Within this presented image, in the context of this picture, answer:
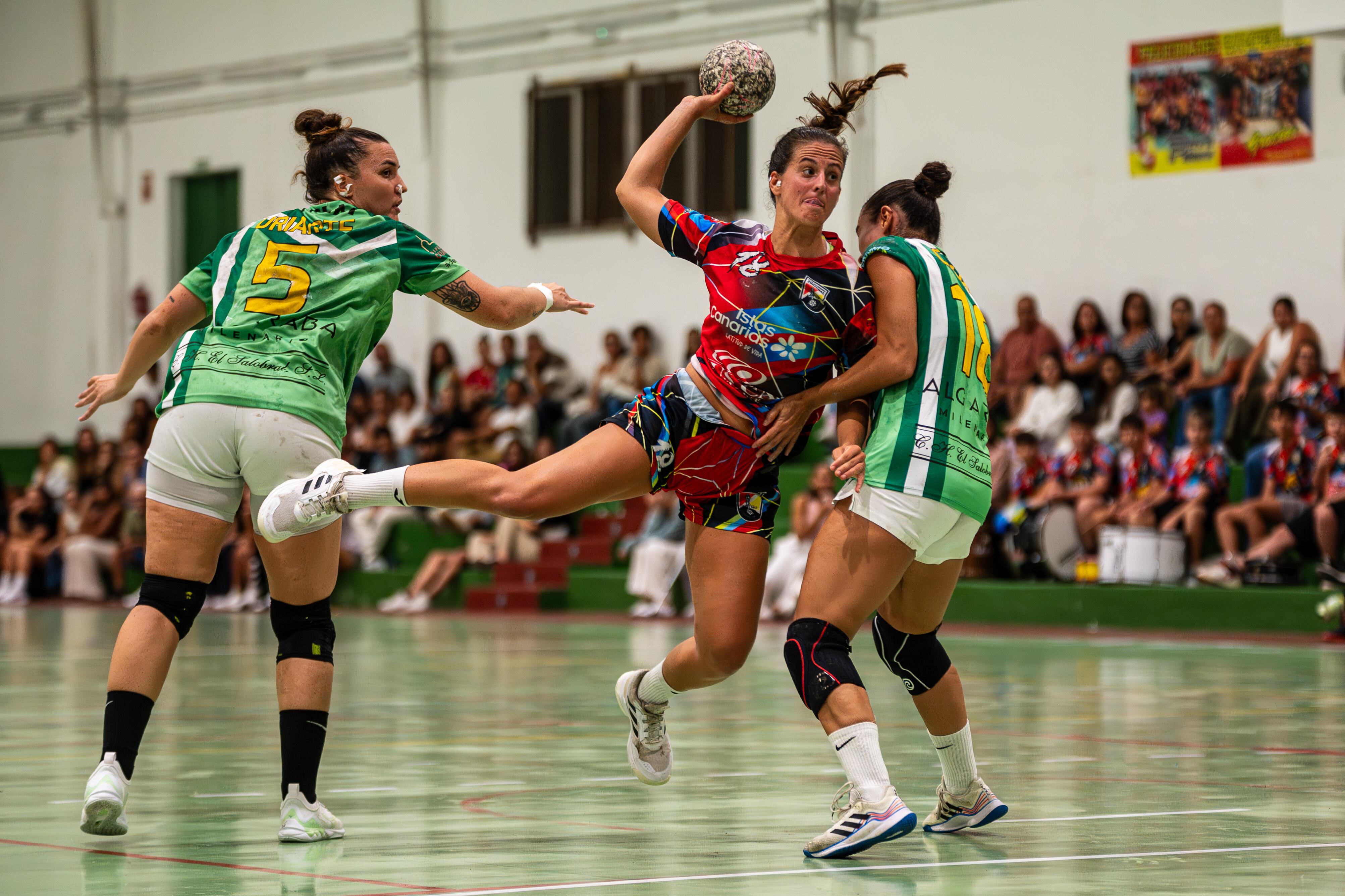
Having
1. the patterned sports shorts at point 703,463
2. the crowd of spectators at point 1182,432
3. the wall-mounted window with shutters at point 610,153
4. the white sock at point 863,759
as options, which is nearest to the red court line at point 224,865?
the white sock at point 863,759

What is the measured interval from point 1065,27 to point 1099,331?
3363 mm

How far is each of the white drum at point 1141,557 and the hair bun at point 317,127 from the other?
10.4m

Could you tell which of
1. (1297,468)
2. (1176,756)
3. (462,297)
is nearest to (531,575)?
(1297,468)

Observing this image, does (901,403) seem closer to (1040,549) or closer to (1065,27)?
(1040,549)

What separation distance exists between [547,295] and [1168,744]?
3273 millimetres

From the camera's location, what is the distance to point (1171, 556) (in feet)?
47.4

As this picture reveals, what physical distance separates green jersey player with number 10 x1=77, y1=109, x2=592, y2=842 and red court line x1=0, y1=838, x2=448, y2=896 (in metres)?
0.11

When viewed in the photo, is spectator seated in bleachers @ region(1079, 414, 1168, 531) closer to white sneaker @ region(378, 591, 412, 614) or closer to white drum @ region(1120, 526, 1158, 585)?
white drum @ region(1120, 526, 1158, 585)

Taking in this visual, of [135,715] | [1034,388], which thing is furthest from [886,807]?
[1034,388]

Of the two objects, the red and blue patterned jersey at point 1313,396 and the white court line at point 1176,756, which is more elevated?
the red and blue patterned jersey at point 1313,396

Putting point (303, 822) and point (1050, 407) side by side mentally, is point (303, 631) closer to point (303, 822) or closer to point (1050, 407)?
point (303, 822)

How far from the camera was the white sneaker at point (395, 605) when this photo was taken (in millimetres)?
18672

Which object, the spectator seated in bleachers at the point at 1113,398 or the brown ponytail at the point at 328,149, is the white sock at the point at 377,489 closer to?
the brown ponytail at the point at 328,149

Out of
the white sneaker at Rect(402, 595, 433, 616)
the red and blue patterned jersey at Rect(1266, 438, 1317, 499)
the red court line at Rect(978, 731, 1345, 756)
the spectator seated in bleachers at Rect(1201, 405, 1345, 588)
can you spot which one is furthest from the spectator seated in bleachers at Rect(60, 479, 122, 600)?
the red court line at Rect(978, 731, 1345, 756)
